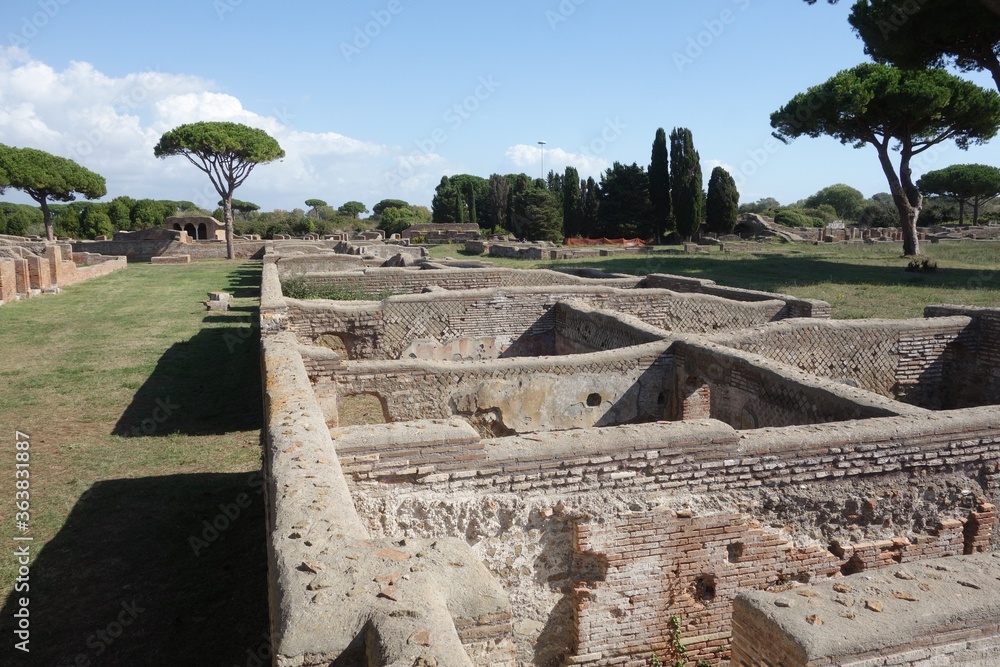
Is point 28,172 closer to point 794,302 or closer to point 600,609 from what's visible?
point 794,302

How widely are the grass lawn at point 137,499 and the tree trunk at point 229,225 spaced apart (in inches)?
978

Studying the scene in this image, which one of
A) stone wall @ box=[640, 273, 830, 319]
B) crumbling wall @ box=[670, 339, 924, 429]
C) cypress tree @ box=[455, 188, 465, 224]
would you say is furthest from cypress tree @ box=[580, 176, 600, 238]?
crumbling wall @ box=[670, 339, 924, 429]

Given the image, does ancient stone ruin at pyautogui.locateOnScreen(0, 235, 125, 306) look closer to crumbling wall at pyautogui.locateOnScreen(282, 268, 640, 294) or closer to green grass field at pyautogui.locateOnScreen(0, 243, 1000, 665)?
green grass field at pyautogui.locateOnScreen(0, 243, 1000, 665)

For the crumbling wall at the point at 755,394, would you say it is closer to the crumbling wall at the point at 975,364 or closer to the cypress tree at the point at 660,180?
the crumbling wall at the point at 975,364

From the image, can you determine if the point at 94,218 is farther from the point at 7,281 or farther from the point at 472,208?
the point at 7,281

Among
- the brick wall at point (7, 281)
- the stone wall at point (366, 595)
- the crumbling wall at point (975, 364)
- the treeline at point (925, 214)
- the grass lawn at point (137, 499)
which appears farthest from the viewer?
the treeline at point (925, 214)

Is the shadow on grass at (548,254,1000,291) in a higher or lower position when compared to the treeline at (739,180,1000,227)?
lower

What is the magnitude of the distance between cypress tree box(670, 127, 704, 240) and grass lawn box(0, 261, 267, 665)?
34.9 meters

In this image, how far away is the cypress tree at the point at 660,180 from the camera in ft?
151

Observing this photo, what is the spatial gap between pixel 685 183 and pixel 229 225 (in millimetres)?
26728

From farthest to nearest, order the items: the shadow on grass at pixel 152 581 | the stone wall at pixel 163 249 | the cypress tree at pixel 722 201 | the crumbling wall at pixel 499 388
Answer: the cypress tree at pixel 722 201, the stone wall at pixel 163 249, the crumbling wall at pixel 499 388, the shadow on grass at pixel 152 581

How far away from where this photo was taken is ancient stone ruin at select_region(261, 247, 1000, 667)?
2574mm

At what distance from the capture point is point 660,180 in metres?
46.5

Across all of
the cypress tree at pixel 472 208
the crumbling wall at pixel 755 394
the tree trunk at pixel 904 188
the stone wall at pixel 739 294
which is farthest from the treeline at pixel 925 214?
the crumbling wall at pixel 755 394
